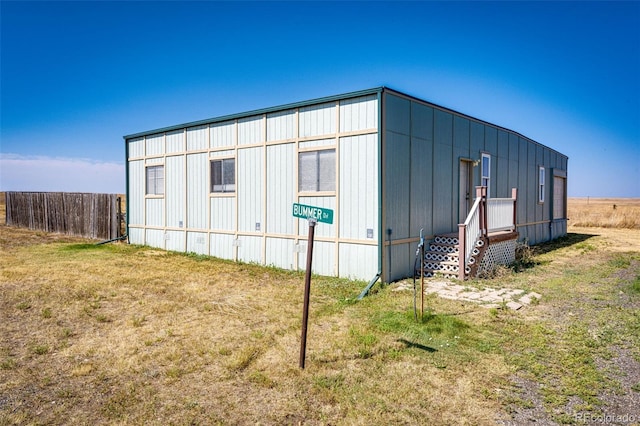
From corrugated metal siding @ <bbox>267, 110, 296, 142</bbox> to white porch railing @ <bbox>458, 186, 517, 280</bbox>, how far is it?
4678 millimetres

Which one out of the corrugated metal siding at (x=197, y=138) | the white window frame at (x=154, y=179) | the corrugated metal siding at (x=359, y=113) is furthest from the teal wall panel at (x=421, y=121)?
the white window frame at (x=154, y=179)

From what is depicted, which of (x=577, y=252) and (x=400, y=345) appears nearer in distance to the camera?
(x=400, y=345)

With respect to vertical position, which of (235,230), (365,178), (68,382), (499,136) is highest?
(499,136)

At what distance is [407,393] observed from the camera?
13.0 feet

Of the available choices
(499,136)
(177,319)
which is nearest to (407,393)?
(177,319)

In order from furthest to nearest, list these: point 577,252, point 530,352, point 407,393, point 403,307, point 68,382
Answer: point 577,252
point 403,307
point 530,352
point 68,382
point 407,393

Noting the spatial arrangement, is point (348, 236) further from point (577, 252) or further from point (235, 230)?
point (577, 252)

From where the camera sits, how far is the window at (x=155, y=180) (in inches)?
588

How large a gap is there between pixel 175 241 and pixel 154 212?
1.74 meters

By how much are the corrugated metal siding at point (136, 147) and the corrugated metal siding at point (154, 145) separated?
14.6 inches

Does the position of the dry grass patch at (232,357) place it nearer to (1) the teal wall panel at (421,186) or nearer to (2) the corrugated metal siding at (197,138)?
(1) the teal wall panel at (421,186)

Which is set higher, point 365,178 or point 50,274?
point 365,178

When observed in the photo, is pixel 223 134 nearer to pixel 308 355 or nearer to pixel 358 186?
pixel 358 186

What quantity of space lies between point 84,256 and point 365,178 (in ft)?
31.9
